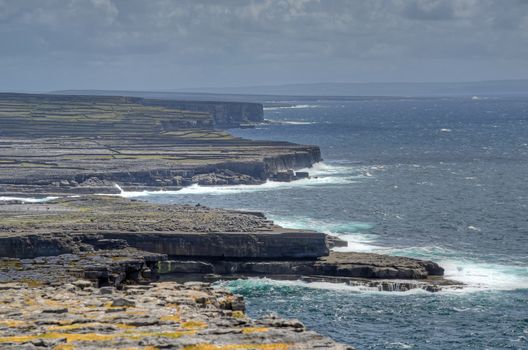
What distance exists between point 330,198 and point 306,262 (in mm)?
61548

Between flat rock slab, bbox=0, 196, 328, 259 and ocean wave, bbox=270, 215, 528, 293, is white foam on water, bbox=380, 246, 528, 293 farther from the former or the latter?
flat rock slab, bbox=0, 196, 328, 259

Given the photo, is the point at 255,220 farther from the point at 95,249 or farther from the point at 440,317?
the point at 440,317

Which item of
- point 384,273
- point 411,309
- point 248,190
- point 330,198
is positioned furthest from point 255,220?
point 248,190

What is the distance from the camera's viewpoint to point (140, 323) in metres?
69.9

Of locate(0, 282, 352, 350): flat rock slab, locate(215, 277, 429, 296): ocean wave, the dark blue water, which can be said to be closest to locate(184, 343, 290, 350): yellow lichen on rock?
locate(0, 282, 352, 350): flat rock slab

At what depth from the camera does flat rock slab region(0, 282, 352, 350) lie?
211 feet

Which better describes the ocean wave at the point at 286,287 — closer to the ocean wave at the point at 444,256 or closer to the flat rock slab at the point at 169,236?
the flat rock slab at the point at 169,236

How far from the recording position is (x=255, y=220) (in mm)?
129625

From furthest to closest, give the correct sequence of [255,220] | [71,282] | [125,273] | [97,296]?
[255,220] < [125,273] < [71,282] < [97,296]

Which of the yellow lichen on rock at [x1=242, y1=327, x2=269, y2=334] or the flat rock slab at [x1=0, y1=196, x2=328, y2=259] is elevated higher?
the yellow lichen on rock at [x1=242, y1=327, x2=269, y2=334]

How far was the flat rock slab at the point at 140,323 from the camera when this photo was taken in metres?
64.4

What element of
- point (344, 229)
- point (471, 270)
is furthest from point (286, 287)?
point (344, 229)

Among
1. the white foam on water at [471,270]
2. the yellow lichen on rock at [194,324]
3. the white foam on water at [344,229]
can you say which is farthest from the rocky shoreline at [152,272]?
the white foam on water at [471,270]

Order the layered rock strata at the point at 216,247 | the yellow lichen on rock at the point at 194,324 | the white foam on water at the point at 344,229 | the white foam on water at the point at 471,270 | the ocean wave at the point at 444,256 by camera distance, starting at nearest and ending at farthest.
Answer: the yellow lichen on rock at the point at 194,324 → the white foam on water at the point at 471,270 → the ocean wave at the point at 444,256 → the layered rock strata at the point at 216,247 → the white foam on water at the point at 344,229
